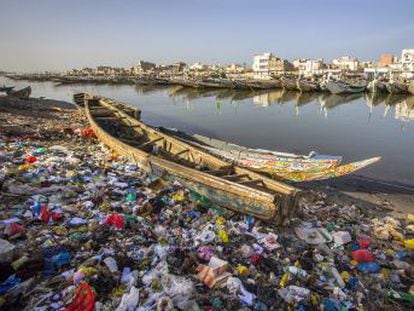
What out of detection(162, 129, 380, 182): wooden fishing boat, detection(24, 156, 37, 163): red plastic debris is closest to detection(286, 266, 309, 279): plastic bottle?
detection(162, 129, 380, 182): wooden fishing boat

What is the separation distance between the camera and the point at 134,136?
31.7ft

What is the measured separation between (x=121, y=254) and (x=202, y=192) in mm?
1975

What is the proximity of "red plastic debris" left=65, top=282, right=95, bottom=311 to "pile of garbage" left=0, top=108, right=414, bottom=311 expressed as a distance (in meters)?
0.01

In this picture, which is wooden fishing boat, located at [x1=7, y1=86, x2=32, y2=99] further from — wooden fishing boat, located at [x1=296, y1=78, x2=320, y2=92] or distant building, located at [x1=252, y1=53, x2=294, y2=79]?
distant building, located at [x1=252, y1=53, x2=294, y2=79]

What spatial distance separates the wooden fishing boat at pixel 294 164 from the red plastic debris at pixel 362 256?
2.45 meters

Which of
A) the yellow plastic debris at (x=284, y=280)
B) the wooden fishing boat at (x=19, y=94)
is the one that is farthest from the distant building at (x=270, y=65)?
the yellow plastic debris at (x=284, y=280)

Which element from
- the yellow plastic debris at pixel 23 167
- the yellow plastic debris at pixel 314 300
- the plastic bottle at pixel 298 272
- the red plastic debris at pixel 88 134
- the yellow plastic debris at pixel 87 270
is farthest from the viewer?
the red plastic debris at pixel 88 134

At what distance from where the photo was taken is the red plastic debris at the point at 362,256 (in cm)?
455

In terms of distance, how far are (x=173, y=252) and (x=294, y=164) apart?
4.12 metres

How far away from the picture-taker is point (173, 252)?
413 centimetres

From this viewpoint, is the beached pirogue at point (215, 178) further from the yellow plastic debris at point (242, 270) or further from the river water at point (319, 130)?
the river water at point (319, 130)

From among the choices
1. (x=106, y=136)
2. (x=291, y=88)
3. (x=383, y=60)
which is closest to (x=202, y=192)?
(x=106, y=136)

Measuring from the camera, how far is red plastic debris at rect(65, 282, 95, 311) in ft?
9.90

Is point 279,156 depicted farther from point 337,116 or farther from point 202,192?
point 337,116
